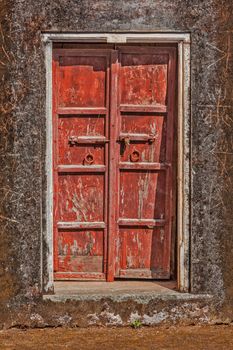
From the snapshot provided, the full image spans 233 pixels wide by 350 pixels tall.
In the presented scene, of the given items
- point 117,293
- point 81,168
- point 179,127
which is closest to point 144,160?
point 179,127

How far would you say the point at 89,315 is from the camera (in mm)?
6617

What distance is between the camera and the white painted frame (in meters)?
6.55

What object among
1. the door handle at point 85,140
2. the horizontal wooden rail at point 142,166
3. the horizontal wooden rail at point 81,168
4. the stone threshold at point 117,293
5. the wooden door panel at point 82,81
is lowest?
the stone threshold at point 117,293

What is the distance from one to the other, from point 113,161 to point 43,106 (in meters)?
0.78

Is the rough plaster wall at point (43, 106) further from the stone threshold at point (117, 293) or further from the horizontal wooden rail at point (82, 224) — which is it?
the horizontal wooden rail at point (82, 224)

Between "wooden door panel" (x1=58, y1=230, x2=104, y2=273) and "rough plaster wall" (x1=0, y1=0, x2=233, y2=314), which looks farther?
"wooden door panel" (x1=58, y1=230, x2=104, y2=273)

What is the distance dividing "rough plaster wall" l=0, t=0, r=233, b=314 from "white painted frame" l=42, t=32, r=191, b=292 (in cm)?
5

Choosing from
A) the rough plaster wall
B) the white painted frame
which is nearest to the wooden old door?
the white painted frame

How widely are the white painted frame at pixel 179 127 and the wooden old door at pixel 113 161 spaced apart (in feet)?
0.51

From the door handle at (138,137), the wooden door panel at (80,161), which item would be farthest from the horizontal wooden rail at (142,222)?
the door handle at (138,137)

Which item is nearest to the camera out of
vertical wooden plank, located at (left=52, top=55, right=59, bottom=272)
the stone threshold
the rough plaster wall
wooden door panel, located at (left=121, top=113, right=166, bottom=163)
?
the rough plaster wall

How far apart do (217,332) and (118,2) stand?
280 centimetres

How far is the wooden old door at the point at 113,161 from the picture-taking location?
267 inches

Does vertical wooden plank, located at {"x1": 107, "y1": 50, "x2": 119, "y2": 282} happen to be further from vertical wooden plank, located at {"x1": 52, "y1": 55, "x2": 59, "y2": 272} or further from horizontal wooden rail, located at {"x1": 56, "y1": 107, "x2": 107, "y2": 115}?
vertical wooden plank, located at {"x1": 52, "y1": 55, "x2": 59, "y2": 272}
